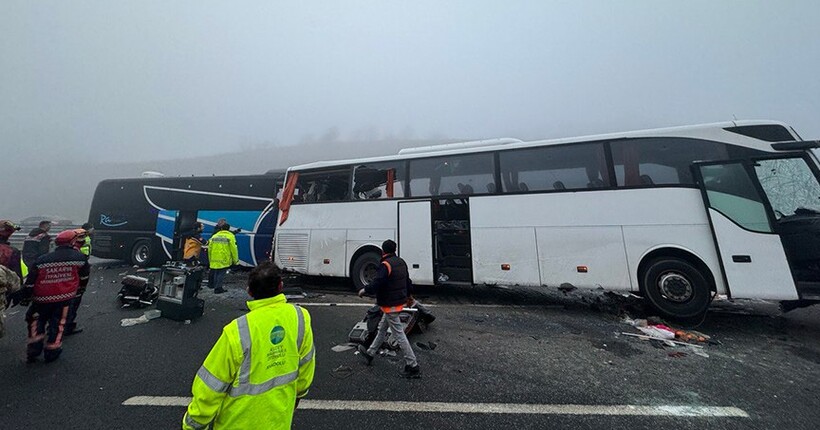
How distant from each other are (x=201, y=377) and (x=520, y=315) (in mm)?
5523

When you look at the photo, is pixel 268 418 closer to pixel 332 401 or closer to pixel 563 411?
pixel 332 401

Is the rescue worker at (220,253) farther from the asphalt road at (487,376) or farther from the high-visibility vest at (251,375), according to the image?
the high-visibility vest at (251,375)

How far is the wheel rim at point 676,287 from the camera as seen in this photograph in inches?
199

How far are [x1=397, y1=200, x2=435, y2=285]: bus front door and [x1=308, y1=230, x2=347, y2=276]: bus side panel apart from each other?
1.71 meters

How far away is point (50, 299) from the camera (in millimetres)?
3854

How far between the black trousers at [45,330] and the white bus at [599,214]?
4540 mm

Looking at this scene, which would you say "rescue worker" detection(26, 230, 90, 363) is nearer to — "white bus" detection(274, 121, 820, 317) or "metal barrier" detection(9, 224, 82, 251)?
"white bus" detection(274, 121, 820, 317)

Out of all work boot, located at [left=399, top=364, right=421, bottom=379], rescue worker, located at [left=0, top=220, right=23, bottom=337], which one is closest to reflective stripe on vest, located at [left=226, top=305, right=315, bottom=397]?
work boot, located at [left=399, top=364, right=421, bottom=379]

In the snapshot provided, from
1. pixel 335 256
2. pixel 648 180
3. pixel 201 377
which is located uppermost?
pixel 648 180

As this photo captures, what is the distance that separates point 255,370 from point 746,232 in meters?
7.29

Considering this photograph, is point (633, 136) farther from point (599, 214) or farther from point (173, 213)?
point (173, 213)

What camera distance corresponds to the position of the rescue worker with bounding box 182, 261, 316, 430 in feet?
4.83

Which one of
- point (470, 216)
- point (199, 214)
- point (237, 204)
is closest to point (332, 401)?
point (470, 216)

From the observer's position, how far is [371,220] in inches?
293
